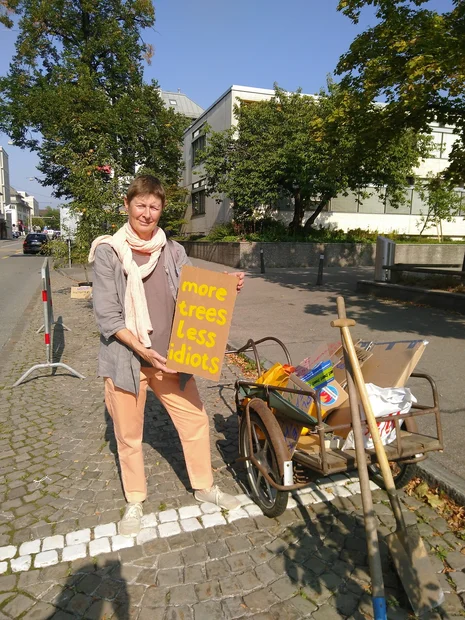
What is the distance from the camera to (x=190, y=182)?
120ft

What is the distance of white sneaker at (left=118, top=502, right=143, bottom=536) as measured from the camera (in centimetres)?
275

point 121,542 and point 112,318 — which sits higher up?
point 112,318

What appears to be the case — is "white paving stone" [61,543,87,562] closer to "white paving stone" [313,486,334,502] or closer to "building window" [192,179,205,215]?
"white paving stone" [313,486,334,502]

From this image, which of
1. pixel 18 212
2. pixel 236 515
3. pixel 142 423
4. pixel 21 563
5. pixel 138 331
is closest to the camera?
pixel 21 563

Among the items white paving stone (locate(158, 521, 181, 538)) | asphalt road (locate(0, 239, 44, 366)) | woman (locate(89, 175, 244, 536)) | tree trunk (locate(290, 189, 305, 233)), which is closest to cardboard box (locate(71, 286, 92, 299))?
asphalt road (locate(0, 239, 44, 366))

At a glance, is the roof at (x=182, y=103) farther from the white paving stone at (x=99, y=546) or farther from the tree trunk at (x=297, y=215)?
the white paving stone at (x=99, y=546)

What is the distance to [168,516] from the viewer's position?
2955mm

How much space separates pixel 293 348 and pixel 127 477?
439 centimetres

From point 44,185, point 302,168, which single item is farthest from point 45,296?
point 44,185

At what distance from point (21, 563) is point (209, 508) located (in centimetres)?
116

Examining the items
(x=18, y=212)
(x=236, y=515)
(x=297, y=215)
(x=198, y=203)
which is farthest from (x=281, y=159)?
(x=18, y=212)

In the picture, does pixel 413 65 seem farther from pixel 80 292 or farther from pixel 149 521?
pixel 80 292

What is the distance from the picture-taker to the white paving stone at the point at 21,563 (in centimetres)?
249

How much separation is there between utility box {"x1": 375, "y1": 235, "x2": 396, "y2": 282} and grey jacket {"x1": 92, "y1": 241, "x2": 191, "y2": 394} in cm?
1145
